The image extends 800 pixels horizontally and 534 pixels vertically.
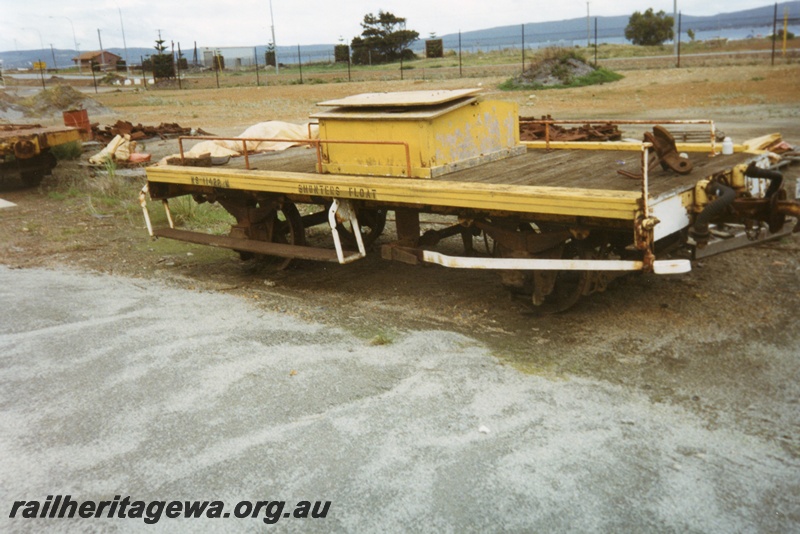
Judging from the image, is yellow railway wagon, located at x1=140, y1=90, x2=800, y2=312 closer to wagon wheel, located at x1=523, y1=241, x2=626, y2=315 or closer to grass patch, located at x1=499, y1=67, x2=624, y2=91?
wagon wheel, located at x1=523, y1=241, x2=626, y2=315

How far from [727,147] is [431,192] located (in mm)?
2385

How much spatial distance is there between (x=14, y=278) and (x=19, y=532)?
4.78 metres

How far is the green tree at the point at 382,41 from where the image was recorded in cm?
5534

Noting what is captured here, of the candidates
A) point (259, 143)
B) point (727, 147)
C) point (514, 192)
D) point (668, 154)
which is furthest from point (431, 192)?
point (259, 143)

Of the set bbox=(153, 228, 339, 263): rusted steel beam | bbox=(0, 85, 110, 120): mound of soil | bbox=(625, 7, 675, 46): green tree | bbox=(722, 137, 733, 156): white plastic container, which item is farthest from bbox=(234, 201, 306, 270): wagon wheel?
bbox=(625, 7, 675, 46): green tree

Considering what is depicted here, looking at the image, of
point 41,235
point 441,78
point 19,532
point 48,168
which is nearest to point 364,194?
point 19,532

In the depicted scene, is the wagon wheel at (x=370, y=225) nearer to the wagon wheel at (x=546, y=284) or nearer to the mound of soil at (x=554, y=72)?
the wagon wheel at (x=546, y=284)

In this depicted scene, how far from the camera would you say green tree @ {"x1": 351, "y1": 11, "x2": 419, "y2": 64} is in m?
55.3

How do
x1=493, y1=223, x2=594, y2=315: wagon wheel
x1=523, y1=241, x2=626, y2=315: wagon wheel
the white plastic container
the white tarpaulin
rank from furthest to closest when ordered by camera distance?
the white tarpaulin < the white plastic container < x1=493, y1=223, x2=594, y2=315: wagon wheel < x1=523, y1=241, x2=626, y2=315: wagon wheel

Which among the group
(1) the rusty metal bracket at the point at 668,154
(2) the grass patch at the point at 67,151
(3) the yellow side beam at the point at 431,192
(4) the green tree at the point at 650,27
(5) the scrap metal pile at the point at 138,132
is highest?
(4) the green tree at the point at 650,27

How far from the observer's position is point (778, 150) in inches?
374

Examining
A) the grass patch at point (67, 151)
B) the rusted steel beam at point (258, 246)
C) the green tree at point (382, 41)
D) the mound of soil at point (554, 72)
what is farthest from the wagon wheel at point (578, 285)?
the green tree at point (382, 41)

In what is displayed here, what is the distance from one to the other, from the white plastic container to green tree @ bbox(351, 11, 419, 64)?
158 feet

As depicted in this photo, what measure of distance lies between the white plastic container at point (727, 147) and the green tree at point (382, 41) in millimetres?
48271
